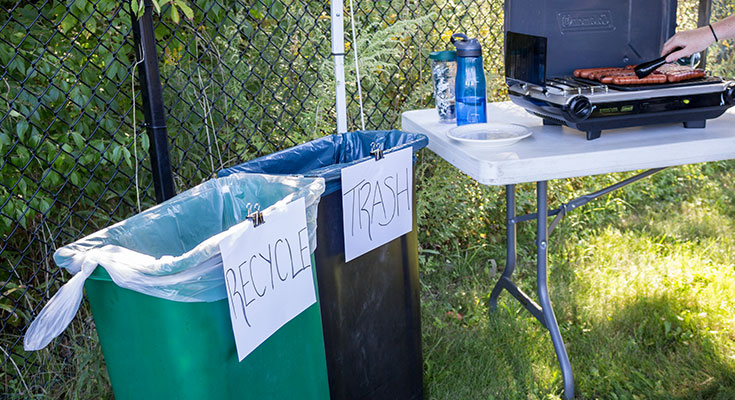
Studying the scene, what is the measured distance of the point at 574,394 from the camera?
2.40 metres

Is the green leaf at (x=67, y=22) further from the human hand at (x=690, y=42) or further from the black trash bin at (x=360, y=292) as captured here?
the human hand at (x=690, y=42)

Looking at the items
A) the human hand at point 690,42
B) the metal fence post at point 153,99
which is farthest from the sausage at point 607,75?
the metal fence post at point 153,99

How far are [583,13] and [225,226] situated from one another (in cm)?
145

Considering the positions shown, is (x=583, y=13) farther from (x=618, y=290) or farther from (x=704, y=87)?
(x=618, y=290)

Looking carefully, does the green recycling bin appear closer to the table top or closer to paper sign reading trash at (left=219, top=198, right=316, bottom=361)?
paper sign reading trash at (left=219, top=198, right=316, bottom=361)

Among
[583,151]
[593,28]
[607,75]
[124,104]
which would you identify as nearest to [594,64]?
[593,28]

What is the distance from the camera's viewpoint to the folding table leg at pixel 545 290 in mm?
2359

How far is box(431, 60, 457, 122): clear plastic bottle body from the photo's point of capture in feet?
7.80

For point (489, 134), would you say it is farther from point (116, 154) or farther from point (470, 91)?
point (116, 154)

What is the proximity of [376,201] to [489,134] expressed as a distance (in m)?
0.47

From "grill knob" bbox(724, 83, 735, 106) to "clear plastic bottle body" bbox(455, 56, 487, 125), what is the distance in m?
0.72

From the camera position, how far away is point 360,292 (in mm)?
1896

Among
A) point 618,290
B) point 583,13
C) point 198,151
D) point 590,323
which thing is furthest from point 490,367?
point 198,151

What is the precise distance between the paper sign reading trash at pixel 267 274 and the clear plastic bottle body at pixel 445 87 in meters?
1.04
